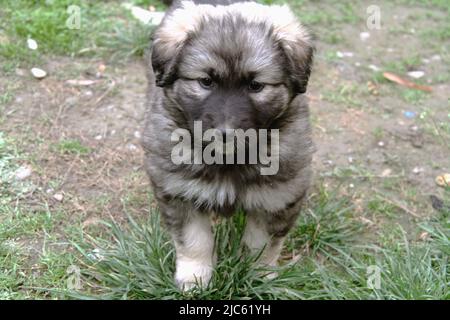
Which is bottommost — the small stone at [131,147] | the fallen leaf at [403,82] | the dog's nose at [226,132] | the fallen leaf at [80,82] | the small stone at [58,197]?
the fallen leaf at [403,82]

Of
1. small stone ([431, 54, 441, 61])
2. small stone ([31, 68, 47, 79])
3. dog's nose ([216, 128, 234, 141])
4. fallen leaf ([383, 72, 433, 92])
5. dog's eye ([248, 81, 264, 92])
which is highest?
dog's eye ([248, 81, 264, 92])

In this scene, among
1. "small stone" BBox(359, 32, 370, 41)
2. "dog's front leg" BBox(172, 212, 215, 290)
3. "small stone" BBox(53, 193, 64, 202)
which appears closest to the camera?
"dog's front leg" BBox(172, 212, 215, 290)

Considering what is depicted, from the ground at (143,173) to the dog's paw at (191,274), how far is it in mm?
60

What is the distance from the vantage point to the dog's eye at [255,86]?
2.72m

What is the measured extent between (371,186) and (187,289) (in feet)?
4.88

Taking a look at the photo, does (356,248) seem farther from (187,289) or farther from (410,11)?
(410,11)

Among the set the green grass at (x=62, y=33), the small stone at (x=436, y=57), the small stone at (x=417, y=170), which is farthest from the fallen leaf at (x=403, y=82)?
the green grass at (x=62, y=33)

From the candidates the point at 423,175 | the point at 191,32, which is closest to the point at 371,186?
the point at 423,175

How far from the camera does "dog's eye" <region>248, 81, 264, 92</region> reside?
→ 2719 millimetres

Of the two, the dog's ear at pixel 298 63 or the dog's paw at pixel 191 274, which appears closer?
the dog's ear at pixel 298 63

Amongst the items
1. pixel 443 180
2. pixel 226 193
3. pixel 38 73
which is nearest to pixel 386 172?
pixel 443 180

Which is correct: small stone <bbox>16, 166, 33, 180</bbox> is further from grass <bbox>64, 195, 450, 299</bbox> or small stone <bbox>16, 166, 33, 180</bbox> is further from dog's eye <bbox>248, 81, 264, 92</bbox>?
dog's eye <bbox>248, 81, 264, 92</bbox>

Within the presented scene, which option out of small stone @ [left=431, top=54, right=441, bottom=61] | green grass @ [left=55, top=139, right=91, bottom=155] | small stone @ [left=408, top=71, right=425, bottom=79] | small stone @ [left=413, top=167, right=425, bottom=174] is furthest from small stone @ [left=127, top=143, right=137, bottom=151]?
small stone @ [left=431, top=54, right=441, bottom=61]

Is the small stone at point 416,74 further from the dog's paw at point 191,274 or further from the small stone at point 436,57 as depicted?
the dog's paw at point 191,274
